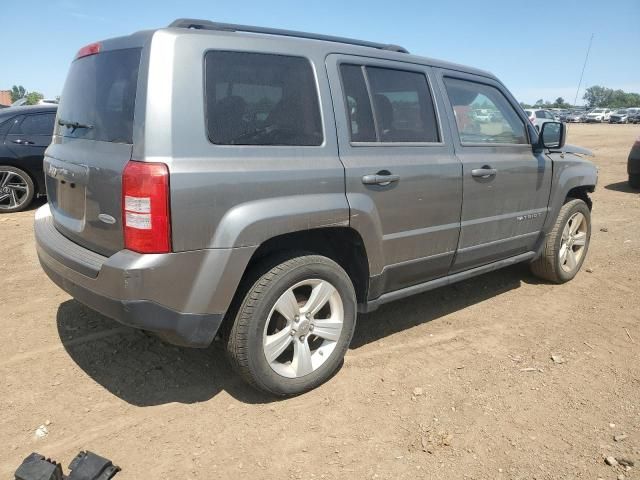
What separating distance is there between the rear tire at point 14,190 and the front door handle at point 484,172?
21.6 feet

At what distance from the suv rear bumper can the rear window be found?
0.60m

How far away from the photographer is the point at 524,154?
409cm

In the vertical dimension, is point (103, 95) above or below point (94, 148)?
above

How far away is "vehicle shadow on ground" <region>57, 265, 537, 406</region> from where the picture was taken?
2.97 m

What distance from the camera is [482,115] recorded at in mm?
3910

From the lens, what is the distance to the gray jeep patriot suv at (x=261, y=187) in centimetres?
236

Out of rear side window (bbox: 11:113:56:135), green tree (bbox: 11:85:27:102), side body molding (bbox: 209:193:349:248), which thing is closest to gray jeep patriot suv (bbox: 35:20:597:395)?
side body molding (bbox: 209:193:349:248)

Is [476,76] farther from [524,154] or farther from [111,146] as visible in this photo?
[111,146]

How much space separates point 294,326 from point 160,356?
1046 millimetres

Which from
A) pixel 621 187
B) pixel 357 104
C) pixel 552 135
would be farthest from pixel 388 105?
pixel 621 187

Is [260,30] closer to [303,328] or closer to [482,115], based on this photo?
[303,328]

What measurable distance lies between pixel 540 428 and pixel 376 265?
4.09 ft

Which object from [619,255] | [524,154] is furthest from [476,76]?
[619,255]

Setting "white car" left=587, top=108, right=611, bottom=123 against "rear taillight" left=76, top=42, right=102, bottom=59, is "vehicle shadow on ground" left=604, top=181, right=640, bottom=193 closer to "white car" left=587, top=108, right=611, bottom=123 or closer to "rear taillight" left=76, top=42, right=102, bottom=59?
"rear taillight" left=76, top=42, right=102, bottom=59
